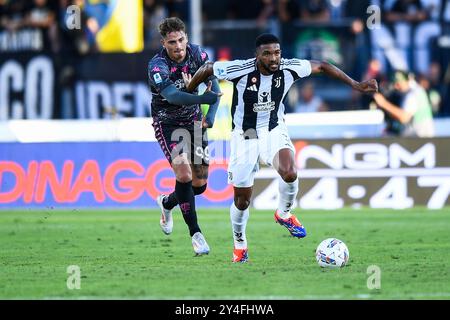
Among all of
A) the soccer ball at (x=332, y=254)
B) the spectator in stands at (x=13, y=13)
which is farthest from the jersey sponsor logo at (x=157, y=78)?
the spectator in stands at (x=13, y=13)

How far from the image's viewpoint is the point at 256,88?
35.7 ft

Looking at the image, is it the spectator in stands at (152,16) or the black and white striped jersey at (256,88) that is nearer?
the black and white striped jersey at (256,88)

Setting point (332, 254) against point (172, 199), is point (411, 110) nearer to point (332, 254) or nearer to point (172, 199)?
point (172, 199)

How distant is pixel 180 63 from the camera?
37.6ft

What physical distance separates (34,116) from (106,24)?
8.44ft

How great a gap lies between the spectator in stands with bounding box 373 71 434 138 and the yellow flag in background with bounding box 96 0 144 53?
4.61 m

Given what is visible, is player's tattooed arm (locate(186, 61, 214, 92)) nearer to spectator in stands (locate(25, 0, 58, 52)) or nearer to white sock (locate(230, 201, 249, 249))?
white sock (locate(230, 201, 249, 249))

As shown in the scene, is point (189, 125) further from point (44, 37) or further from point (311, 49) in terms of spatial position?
point (44, 37)

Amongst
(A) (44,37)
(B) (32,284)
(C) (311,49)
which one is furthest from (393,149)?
(B) (32,284)

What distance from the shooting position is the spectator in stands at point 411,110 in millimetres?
18906

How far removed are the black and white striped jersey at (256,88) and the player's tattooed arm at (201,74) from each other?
62 mm

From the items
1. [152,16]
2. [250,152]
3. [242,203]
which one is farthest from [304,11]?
[242,203]

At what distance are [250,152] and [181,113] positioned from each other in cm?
115

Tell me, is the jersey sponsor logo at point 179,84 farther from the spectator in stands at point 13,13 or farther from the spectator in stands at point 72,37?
the spectator in stands at point 13,13
